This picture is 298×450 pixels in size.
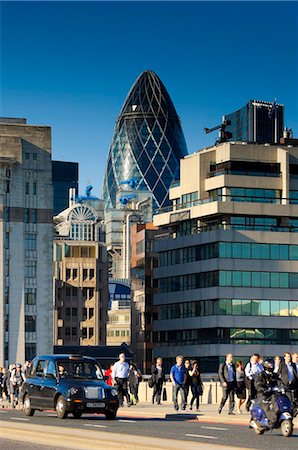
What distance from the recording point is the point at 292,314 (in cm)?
14325

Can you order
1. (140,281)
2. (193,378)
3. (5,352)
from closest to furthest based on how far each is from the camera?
(193,378) → (5,352) → (140,281)

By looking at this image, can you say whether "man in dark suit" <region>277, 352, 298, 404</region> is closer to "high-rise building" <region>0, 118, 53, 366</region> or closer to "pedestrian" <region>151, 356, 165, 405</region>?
"pedestrian" <region>151, 356, 165, 405</region>

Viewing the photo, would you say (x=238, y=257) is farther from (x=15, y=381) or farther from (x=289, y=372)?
(x=289, y=372)

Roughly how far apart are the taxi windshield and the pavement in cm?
140

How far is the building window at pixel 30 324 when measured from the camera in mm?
156250

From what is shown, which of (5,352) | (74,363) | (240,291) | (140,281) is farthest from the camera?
(140,281)

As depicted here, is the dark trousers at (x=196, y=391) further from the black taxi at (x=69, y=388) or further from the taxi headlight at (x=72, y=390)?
the taxi headlight at (x=72, y=390)

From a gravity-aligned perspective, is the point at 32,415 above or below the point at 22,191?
below

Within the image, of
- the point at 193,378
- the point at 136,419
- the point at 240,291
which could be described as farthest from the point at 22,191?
the point at 136,419

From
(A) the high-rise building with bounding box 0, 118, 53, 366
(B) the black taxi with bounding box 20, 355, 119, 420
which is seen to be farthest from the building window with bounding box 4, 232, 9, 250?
(B) the black taxi with bounding box 20, 355, 119, 420

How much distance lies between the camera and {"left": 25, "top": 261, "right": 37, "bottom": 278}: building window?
158 meters

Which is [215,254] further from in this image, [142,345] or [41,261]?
[142,345]

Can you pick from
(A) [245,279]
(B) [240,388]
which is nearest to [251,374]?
(B) [240,388]

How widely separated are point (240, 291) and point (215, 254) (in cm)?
469
